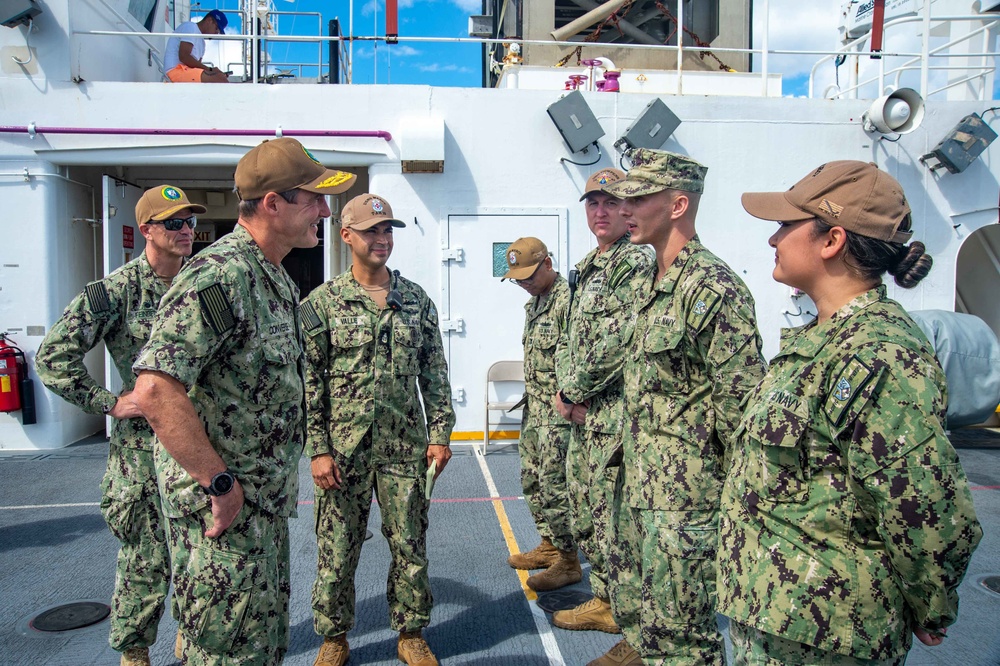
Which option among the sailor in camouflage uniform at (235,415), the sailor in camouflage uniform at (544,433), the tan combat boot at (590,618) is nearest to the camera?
the sailor in camouflage uniform at (235,415)

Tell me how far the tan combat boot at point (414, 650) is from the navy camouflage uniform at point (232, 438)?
104 cm

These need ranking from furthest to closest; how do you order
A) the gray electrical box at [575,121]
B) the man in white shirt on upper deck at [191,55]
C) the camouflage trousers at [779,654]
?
the man in white shirt on upper deck at [191,55] → the gray electrical box at [575,121] → the camouflage trousers at [779,654]

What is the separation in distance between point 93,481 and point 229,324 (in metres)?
5.17

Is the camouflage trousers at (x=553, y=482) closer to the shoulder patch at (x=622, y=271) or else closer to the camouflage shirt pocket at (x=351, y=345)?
the shoulder patch at (x=622, y=271)

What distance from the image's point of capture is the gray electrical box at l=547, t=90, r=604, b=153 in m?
7.22

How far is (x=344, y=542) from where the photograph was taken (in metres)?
3.03

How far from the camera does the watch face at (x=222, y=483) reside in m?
1.90

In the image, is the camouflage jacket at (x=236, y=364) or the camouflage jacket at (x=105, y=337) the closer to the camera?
the camouflage jacket at (x=236, y=364)

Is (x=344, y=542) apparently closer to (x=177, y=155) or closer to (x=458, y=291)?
(x=458, y=291)

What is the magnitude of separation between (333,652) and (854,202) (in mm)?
2763

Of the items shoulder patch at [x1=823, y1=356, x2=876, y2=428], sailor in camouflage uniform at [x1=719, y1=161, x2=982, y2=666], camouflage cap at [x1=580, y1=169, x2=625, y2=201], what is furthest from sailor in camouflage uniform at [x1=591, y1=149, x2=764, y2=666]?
camouflage cap at [x1=580, y1=169, x2=625, y2=201]

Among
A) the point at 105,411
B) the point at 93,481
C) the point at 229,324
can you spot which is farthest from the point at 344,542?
the point at 93,481

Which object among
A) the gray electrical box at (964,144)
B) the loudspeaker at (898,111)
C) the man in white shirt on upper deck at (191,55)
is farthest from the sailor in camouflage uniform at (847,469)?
the gray electrical box at (964,144)

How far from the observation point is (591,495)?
10.6 ft
